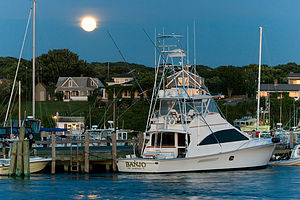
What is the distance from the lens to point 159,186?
3225 centimetres

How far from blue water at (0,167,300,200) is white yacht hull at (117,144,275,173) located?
457mm

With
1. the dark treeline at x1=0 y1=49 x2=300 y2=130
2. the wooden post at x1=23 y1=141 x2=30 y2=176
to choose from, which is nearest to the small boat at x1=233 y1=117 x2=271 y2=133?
the dark treeline at x1=0 y1=49 x2=300 y2=130

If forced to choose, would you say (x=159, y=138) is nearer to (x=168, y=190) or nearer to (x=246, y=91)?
(x=168, y=190)

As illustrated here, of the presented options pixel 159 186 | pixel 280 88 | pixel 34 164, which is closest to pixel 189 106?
pixel 159 186

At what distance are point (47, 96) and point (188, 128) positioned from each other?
7118 centimetres

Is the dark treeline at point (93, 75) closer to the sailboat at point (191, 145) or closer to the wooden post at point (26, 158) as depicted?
the sailboat at point (191, 145)

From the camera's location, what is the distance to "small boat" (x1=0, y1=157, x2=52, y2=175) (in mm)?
36250

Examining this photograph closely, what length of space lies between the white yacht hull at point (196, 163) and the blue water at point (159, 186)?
1.50ft

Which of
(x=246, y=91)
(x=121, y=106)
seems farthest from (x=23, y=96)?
(x=246, y=91)

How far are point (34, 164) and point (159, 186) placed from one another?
9222 mm

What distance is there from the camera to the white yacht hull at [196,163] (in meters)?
36.3

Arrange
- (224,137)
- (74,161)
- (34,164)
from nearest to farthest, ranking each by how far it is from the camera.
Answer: (34,164) → (224,137) → (74,161)

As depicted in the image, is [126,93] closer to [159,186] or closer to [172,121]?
[172,121]

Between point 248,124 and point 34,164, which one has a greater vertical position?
point 248,124
